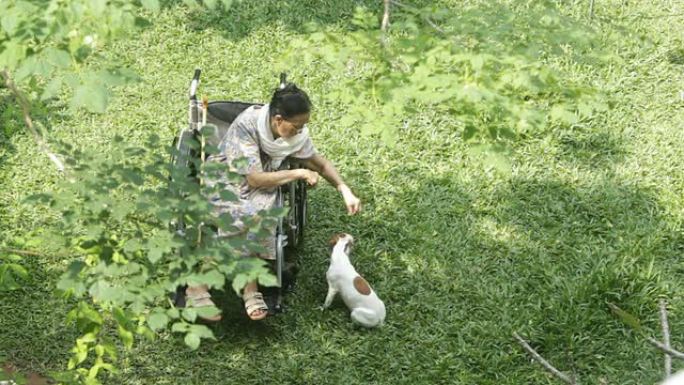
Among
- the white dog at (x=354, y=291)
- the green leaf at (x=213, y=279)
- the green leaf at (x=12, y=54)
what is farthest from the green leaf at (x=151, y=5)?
the white dog at (x=354, y=291)

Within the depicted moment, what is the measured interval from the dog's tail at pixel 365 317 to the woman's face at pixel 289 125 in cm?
102

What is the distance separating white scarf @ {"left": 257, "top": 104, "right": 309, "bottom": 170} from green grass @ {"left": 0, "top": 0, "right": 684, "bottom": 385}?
925 millimetres

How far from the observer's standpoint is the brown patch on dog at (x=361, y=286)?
5.11 metres

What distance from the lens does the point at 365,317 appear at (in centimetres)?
512

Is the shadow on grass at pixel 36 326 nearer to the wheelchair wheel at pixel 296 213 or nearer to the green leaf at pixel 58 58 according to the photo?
the wheelchair wheel at pixel 296 213

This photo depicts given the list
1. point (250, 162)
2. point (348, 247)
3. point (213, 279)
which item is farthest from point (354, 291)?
point (213, 279)

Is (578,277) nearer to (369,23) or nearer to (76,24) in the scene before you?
(369,23)

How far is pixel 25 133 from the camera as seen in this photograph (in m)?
6.68

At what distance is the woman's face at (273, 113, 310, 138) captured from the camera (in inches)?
185

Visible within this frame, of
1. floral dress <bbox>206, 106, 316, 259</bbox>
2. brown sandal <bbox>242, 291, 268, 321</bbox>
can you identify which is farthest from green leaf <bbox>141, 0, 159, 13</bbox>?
brown sandal <bbox>242, 291, 268, 321</bbox>

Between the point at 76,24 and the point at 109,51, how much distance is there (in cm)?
482

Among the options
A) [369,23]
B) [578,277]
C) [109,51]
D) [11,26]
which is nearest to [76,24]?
[11,26]

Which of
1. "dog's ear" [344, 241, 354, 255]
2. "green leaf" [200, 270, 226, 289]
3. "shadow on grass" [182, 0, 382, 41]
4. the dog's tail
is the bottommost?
the dog's tail

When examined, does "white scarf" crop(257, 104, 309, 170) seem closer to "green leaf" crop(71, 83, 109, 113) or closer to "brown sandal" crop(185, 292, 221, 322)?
"brown sandal" crop(185, 292, 221, 322)
